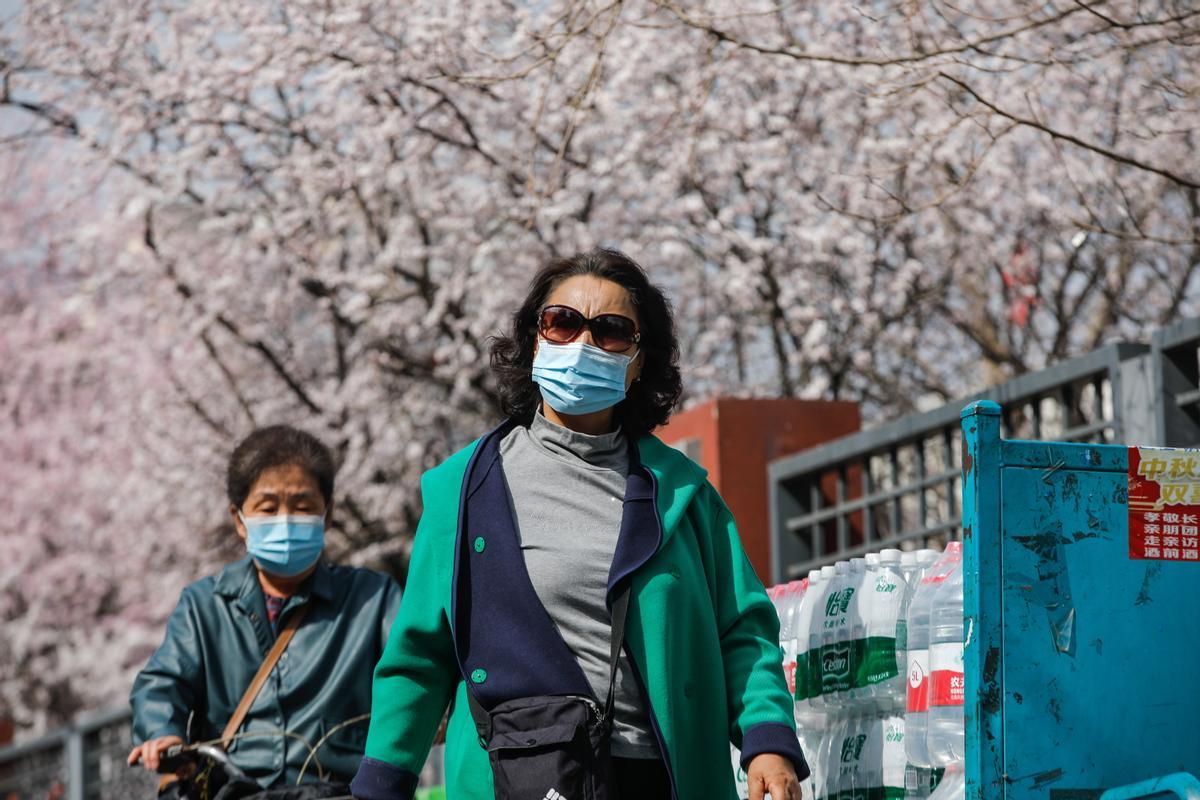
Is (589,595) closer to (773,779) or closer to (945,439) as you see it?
(773,779)

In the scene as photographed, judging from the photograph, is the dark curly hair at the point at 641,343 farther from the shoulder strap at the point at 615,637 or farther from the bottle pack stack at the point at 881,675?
the bottle pack stack at the point at 881,675

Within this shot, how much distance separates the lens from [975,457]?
2.96 m

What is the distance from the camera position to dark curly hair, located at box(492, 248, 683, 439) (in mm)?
3443

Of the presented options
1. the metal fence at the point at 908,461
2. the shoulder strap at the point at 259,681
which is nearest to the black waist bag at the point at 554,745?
the shoulder strap at the point at 259,681

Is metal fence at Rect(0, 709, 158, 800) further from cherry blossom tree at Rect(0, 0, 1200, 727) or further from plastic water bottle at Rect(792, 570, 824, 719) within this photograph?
plastic water bottle at Rect(792, 570, 824, 719)

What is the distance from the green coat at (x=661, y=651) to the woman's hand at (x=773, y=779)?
24mm

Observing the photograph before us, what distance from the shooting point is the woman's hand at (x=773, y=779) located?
292 cm

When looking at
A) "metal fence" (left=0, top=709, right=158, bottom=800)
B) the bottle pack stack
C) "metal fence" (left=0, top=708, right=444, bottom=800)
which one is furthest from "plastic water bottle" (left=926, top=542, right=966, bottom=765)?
"metal fence" (left=0, top=709, right=158, bottom=800)

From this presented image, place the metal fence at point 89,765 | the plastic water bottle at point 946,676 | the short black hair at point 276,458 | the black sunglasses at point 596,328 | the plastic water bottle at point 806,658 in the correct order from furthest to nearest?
the metal fence at point 89,765 < the short black hair at point 276,458 < the plastic water bottle at point 806,658 < the black sunglasses at point 596,328 < the plastic water bottle at point 946,676

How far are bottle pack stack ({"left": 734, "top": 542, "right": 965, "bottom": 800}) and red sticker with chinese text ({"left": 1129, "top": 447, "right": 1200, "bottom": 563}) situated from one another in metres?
0.39

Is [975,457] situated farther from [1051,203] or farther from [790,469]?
[1051,203]

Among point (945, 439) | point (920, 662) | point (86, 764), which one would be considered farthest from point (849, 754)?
point (86, 764)

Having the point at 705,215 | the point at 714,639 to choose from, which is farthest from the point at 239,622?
the point at 705,215

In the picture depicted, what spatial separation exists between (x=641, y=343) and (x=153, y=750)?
1.81m
